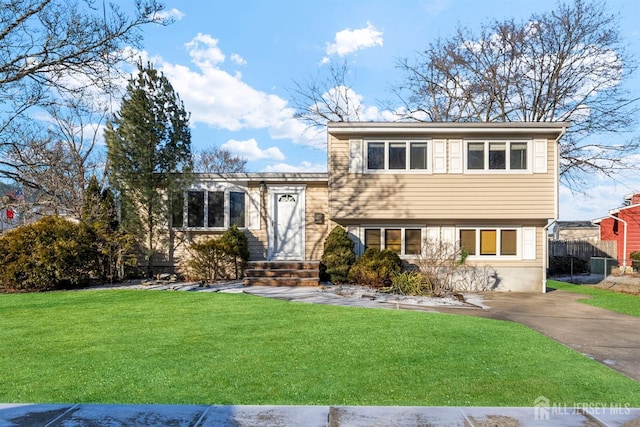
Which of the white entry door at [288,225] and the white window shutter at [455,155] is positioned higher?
the white window shutter at [455,155]

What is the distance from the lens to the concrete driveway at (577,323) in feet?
17.8

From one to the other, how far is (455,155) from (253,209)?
6.75 meters

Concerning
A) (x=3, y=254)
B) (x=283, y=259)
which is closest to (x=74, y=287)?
(x=3, y=254)

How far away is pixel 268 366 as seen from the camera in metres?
4.46

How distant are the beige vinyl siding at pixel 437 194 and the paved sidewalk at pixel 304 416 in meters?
9.54

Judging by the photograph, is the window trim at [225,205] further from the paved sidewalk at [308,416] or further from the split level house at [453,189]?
the paved sidewalk at [308,416]

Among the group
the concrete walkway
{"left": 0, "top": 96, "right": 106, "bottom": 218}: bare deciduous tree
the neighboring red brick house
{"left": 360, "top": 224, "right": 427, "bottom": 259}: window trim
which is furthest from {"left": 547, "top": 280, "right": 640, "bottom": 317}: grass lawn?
{"left": 0, "top": 96, "right": 106, "bottom": 218}: bare deciduous tree

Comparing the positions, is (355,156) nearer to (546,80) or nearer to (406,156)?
(406,156)

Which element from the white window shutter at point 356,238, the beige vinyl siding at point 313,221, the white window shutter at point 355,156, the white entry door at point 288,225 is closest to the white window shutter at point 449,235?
the white window shutter at point 356,238

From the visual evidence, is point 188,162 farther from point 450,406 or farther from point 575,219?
point 575,219

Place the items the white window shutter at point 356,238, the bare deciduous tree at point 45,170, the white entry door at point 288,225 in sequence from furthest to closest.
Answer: the white entry door at point 288,225, the bare deciduous tree at point 45,170, the white window shutter at point 356,238

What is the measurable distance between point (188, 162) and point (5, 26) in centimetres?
601

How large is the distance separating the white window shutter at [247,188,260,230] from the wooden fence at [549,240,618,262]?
1763cm

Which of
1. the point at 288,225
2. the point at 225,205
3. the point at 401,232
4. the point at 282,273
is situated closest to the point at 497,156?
the point at 401,232
